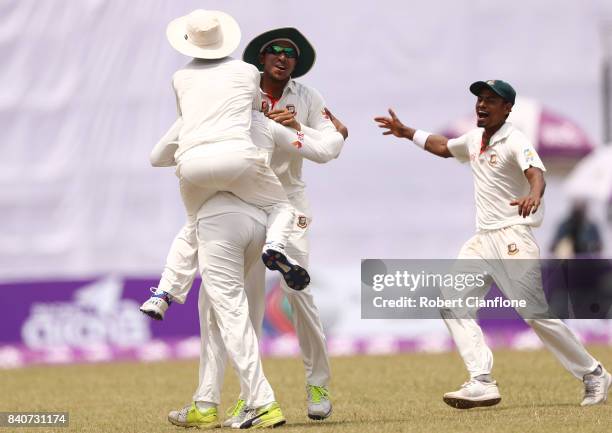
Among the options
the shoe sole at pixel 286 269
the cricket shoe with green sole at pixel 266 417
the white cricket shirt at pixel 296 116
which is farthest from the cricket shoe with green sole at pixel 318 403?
the white cricket shirt at pixel 296 116

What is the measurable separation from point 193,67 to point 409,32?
1217 centimetres

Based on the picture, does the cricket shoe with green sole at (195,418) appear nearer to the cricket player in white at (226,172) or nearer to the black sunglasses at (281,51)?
the cricket player in white at (226,172)

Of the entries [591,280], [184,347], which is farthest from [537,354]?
[184,347]

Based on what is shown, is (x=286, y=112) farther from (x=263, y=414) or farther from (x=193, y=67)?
(x=263, y=414)

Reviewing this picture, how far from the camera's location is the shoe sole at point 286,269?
812 centimetres

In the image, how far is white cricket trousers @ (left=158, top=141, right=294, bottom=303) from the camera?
8.24 metres

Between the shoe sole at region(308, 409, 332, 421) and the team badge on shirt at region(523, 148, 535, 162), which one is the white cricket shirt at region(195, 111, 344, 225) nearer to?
the team badge on shirt at region(523, 148, 535, 162)

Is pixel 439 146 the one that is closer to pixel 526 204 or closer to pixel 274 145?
pixel 526 204

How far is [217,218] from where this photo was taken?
8430 mm

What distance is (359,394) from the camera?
1138 cm

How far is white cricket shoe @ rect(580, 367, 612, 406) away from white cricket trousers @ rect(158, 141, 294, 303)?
261 cm

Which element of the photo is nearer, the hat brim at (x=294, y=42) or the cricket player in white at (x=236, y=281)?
the cricket player in white at (x=236, y=281)

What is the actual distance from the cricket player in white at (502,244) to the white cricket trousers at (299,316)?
0.97 meters

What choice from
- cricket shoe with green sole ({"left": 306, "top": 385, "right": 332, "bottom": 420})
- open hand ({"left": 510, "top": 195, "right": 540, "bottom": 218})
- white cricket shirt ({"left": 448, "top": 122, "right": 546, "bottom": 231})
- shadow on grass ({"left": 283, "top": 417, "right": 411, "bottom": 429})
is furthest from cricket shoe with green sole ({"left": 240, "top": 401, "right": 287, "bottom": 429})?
white cricket shirt ({"left": 448, "top": 122, "right": 546, "bottom": 231})
